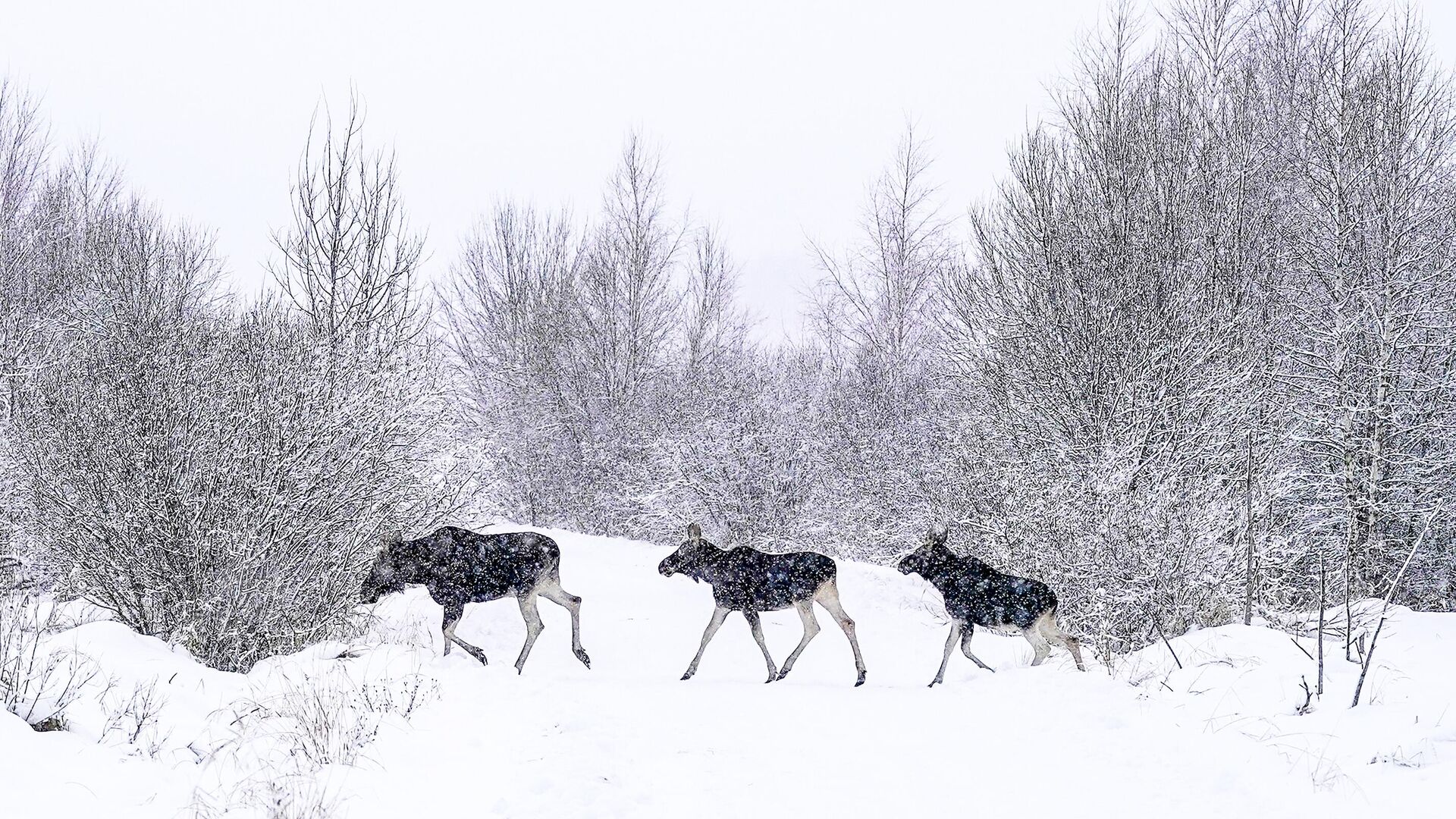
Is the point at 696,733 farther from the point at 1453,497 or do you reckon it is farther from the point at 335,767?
the point at 1453,497

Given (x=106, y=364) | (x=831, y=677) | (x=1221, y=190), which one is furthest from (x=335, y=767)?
(x=1221, y=190)

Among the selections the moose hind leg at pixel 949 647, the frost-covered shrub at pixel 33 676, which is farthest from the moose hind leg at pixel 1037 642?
the frost-covered shrub at pixel 33 676

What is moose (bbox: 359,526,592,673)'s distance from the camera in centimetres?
834

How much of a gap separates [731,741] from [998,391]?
11.3m

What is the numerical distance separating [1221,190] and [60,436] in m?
17.1

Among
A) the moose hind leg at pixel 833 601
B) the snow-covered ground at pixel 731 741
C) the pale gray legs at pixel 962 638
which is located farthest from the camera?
the moose hind leg at pixel 833 601

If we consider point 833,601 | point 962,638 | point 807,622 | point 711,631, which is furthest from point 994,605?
point 711,631

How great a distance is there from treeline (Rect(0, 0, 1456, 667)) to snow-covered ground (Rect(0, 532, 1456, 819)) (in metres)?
1.27

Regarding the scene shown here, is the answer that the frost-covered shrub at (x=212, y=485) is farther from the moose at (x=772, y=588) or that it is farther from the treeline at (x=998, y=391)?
the moose at (x=772, y=588)

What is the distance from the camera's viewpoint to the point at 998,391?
1524cm

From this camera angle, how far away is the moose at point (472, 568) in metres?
8.34

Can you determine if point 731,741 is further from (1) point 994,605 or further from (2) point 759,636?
(1) point 994,605

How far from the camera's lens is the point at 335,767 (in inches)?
170

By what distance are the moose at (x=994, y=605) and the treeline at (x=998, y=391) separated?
61cm
